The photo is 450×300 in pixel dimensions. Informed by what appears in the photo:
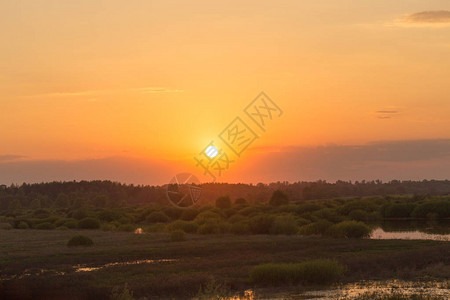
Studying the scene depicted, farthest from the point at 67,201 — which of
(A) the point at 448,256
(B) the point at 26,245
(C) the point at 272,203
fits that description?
(A) the point at 448,256

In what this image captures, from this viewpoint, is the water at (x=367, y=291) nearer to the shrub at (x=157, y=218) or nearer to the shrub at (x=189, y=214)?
the shrub at (x=189, y=214)

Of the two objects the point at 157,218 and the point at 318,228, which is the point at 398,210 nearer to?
the point at 318,228

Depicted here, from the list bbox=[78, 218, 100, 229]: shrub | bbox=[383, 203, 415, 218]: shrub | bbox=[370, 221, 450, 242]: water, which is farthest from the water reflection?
bbox=[383, 203, 415, 218]: shrub

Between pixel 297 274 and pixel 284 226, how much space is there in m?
28.5

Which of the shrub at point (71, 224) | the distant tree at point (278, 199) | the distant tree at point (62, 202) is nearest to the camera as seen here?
the shrub at point (71, 224)

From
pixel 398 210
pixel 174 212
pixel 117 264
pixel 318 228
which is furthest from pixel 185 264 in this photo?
pixel 174 212

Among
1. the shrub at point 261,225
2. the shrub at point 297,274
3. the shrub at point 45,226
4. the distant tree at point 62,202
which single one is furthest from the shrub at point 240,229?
the distant tree at point 62,202

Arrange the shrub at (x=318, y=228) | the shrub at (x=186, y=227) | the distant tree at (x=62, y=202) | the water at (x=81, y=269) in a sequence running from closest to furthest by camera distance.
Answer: the water at (x=81, y=269) < the shrub at (x=318, y=228) < the shrub at (x=186, y=227) < the distant tree at (x=62, y=202)

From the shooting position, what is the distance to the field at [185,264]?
22812 mm

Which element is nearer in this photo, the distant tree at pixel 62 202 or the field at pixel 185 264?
the field at pixel 185 264

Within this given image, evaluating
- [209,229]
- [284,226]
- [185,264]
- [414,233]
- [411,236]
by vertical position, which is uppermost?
[284,226]

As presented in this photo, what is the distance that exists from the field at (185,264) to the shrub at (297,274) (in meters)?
0.41

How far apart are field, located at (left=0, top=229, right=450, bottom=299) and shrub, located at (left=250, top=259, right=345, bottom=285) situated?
0.41m

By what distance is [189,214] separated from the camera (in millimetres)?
89500
